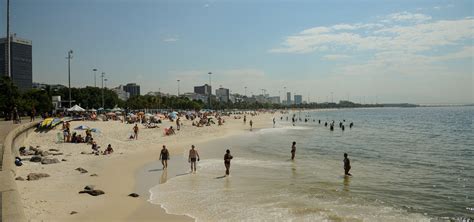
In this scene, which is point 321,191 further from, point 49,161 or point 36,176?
point 49,161

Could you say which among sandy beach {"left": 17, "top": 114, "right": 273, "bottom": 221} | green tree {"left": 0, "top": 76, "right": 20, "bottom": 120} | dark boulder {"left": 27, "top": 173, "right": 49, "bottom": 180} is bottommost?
sandy beach {"left": 17, "top": 114, "right": 273, "bottom": 221}

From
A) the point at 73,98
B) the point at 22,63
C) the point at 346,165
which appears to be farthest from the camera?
the point at 22,63

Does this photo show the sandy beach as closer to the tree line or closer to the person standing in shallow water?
the person standing in shallow water

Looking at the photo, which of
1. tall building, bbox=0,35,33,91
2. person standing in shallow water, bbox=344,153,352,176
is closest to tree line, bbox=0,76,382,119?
person standing in shallow water, bbox=344,153,352,176

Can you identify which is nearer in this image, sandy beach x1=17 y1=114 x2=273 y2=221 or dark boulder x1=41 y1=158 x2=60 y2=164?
sandy beach x1=17 y1=114 x2=273 y2=221

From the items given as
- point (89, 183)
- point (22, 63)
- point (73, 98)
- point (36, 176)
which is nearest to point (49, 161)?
point (36, 176)

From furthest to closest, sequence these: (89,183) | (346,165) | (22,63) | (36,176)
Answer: (22,63) → (346,165) → (36,176) → (89,183)

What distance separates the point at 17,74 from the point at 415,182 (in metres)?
162

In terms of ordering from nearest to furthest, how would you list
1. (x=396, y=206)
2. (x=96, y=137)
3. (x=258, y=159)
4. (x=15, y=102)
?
(x=396, y=206) < (x=258, y=159) < (x=96, y=137) < (x=15, y=102)

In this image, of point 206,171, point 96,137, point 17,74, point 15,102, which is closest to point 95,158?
point 206,171

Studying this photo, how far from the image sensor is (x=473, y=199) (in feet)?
41.5

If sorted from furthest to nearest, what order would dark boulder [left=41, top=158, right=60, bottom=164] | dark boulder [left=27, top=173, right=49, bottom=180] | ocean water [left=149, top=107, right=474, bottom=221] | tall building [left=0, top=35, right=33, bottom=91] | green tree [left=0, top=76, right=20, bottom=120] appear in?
1. tall building [left=0, top=35, right=33, bottom=91]
2. green tree [left=0, top=76, right=20, bottom=120]
3. dark boulder [left=41, top=158, right=60, bottom=164]
4. dark boulder [left=27, top=173, right=49, bottom=180]
5. ocean water [left=149, top=107, right=474, bottom=221]

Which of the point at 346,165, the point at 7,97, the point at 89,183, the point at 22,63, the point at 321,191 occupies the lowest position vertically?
the point at 321,191

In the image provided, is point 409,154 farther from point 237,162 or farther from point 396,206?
point 396,206
